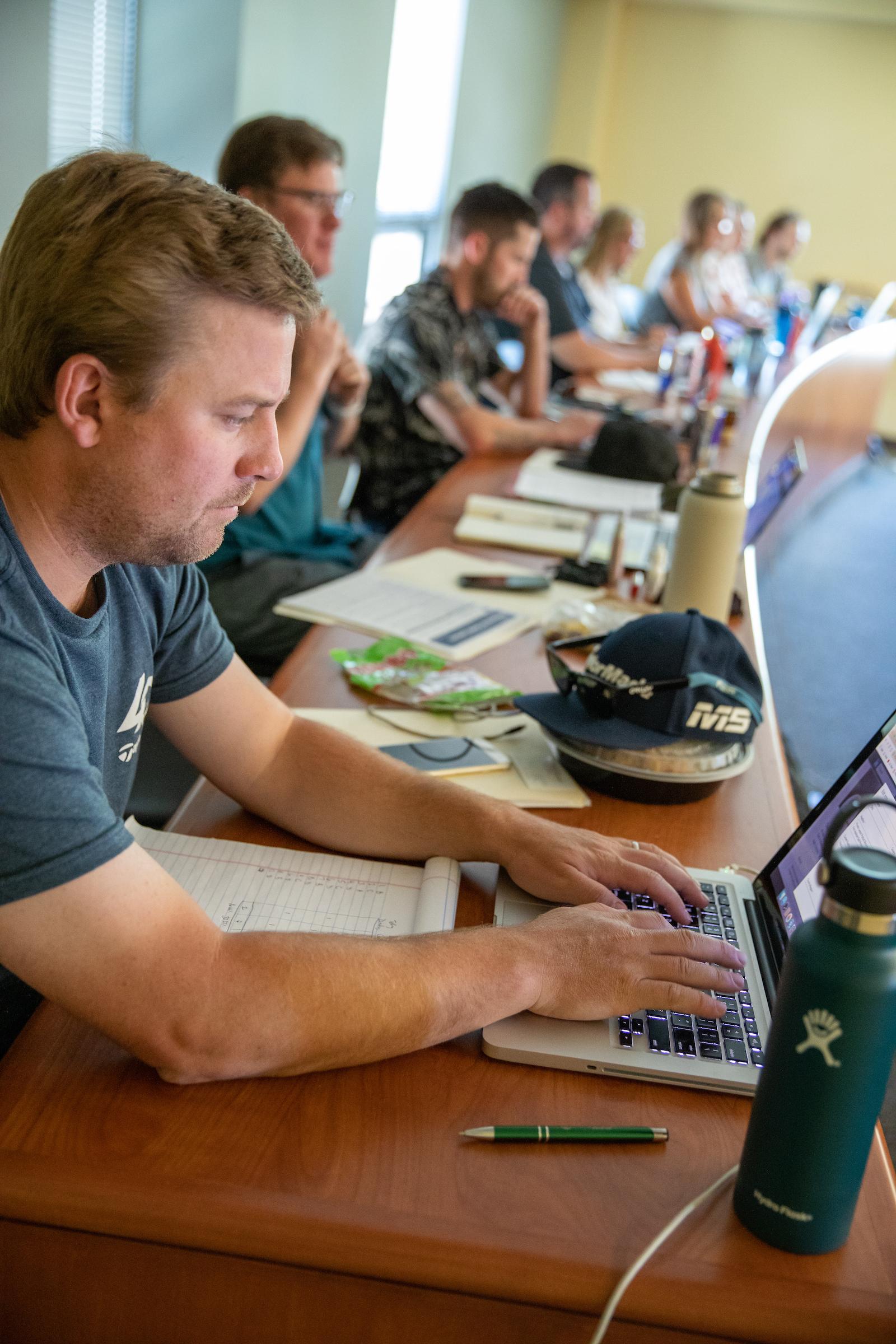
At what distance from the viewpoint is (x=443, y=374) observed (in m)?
3.19

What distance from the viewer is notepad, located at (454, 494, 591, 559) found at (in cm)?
231

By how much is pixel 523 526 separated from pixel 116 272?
5.41ft

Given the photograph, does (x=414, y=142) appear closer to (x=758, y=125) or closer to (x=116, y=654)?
(x=758, y=125)

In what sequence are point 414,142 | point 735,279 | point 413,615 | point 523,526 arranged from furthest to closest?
point 735,279 → point 414,142 → point 523,526 → point 413,615

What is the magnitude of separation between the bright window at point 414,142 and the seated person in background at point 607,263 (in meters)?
0.91

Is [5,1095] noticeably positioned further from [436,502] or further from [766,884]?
[436,502]

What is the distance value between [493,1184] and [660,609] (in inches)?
49.6

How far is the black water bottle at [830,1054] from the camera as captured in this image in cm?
63

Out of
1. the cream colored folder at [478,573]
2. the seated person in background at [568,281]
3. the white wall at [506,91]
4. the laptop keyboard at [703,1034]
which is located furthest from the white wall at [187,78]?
the white wall at [506,91]

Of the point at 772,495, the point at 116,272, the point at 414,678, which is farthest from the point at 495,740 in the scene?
the point at 772,495

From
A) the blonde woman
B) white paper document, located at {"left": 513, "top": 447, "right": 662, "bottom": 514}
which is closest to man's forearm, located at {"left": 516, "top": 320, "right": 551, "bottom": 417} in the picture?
white paper document, located at {"left": 513, "top": 447, "right": 662, "bottom": 514}

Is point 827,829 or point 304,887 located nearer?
point 827,829

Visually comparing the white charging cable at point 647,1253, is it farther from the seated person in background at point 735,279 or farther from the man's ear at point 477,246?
the seated person in background at point 735,279

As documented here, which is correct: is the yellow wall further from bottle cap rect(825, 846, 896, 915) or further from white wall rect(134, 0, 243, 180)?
bottle cap rect(825, 846, 896, 915)
